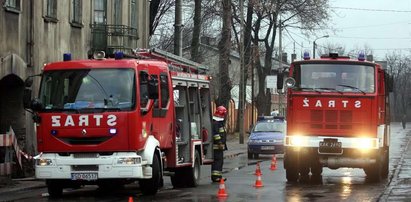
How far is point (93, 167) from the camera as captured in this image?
1484 centimetres

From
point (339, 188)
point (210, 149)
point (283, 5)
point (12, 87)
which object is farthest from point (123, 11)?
point (283, 5)

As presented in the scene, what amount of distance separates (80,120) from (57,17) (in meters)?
10.4

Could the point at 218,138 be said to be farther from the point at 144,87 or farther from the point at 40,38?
the point at 40,38

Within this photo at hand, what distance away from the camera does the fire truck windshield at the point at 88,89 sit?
14984 mm

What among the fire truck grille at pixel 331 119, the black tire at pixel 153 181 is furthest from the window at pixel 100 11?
the black tire at pixel 153 181

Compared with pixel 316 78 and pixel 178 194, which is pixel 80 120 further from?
pixel 316 78

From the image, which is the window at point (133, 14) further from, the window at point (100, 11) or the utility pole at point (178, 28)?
the utility pole at point (178, 28)

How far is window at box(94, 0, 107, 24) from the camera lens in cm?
2811

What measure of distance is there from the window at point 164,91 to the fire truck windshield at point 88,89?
1.25 m

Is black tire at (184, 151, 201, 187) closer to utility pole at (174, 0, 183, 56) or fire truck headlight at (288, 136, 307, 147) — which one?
fire truck headlight at (288, 136, 307, 147)

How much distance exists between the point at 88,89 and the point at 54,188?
2.18m

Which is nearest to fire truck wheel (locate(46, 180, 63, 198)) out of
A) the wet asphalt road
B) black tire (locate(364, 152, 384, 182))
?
the wet asphalt road

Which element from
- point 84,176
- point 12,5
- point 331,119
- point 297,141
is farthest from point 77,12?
point 84,176

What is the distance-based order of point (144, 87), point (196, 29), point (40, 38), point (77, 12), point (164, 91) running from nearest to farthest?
point (144, 87) < point (164, 91) < point (40, 38) < point (77, 12) < point (196, 29)
